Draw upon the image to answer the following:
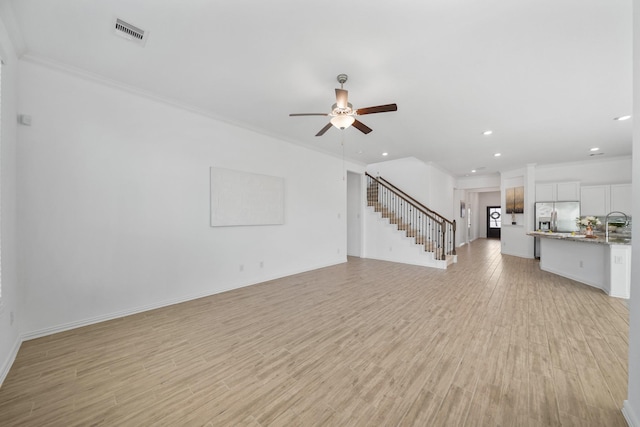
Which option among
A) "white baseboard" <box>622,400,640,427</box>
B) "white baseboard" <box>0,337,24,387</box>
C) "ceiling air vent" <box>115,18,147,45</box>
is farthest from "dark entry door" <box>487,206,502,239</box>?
"white baseboard" <box>0,337,24,387</box>

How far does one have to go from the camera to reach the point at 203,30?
7.50ft

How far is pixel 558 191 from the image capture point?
7.61 meters

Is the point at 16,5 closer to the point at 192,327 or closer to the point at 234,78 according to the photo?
the point at 234,78

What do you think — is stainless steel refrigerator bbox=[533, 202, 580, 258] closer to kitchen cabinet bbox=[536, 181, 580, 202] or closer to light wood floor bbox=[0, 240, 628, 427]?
kitchen cabinet bbox=[536, 181, 580, 202]

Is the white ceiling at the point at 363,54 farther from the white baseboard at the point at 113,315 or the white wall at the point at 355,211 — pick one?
the white wall at the point at 355,211

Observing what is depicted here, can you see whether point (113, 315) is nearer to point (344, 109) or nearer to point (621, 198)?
point (344, 109)

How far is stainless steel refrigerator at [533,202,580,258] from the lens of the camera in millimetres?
7265

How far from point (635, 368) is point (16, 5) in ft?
17.8

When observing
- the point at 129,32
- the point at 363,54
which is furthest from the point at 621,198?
the point at 129,32

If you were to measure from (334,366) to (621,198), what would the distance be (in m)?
9.71

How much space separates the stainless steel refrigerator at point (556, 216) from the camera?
23.8 feet

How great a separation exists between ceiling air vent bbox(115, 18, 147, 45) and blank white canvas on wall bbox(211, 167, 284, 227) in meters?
2.04

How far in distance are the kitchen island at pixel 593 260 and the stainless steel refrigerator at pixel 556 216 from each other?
203cm

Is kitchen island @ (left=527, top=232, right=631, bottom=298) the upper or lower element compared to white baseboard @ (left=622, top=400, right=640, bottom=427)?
upper
